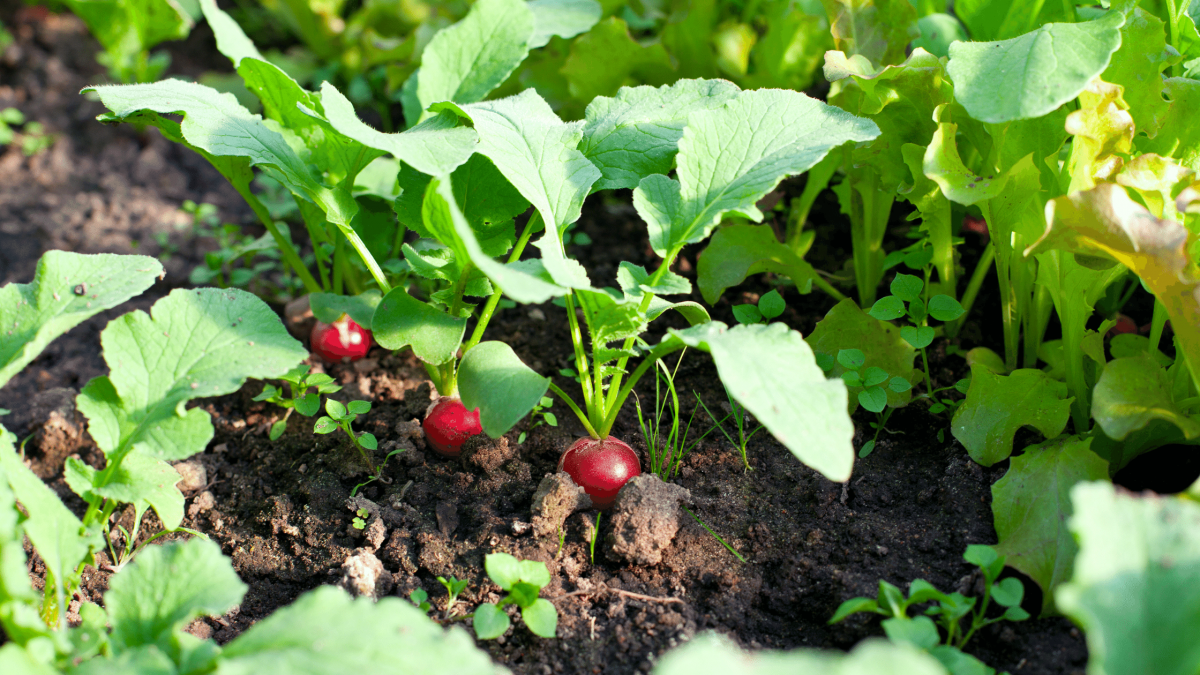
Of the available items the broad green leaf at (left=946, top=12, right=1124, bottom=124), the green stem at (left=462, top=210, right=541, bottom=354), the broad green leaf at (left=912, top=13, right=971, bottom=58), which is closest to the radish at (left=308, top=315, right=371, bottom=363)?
the green stem at (left=462, top=210, right=541, bottom=354)

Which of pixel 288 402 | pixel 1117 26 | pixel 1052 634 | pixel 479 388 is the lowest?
A: pixel 1052 634

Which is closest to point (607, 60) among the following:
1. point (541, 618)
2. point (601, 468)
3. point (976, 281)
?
point (976, 281)

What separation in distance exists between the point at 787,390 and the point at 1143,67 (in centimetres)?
105

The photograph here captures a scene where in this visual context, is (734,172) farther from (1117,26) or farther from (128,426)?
(128,426)

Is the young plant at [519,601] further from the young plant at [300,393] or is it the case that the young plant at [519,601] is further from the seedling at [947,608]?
the young plant at [300,393]

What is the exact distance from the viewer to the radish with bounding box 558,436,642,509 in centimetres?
160

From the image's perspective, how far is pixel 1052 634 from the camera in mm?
1327

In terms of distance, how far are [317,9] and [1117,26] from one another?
2974 millimetres

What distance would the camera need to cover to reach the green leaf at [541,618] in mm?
1330

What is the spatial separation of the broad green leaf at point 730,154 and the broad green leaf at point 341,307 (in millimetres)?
674

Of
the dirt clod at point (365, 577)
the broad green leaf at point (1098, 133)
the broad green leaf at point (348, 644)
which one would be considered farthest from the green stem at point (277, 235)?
the broad green leaf at point (1098, 133)

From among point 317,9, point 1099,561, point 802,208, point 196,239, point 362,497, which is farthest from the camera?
point 317,9

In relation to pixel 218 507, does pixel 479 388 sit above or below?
above

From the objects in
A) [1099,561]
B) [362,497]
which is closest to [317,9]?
[362,497]
